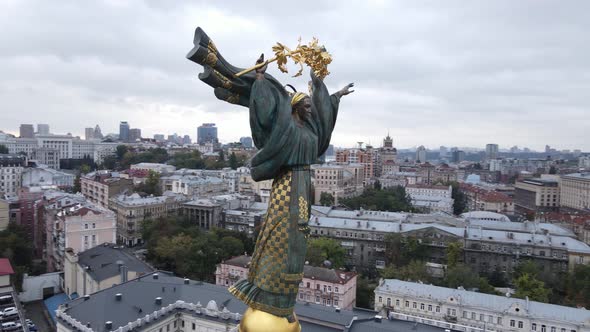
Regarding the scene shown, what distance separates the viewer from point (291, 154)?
8.02 metres

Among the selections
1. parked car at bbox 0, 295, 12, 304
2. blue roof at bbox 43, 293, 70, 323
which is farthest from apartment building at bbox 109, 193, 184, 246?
parked car at bbox 0, 295, 12, 304

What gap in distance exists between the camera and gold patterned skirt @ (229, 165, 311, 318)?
7852 millimetres

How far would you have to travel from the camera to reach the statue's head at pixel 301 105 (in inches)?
331

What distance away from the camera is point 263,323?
7.77 metres

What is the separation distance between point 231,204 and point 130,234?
1211cm

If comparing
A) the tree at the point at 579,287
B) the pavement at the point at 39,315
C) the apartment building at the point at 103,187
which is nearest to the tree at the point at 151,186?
the apartment building at the point at 103,187

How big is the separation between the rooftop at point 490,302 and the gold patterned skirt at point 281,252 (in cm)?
2126

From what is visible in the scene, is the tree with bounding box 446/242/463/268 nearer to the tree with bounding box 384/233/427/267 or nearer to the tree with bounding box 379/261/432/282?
the tree with bounding box 384/233/427/267

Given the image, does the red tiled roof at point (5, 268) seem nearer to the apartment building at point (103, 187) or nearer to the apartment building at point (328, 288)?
the apartment building at point (328, 288)

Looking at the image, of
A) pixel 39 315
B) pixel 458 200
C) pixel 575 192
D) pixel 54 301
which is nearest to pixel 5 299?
pixel 39 315

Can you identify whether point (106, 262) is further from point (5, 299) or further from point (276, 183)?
point (276, 183)

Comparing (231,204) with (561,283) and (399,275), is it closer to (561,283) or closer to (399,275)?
(399,275)

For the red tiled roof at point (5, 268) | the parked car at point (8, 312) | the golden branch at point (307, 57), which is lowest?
the parked car at point (8, 312)

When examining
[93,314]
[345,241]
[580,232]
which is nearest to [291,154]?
[93,314]
